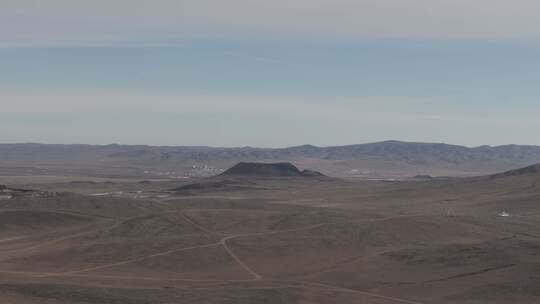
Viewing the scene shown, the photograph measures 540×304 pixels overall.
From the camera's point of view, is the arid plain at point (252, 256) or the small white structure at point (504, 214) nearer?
the arid plain at point (252, 256)

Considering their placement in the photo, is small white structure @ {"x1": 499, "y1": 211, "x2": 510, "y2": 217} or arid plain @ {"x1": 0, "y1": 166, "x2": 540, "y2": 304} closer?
arid plain @ {"x1": 0, "y1": 166, "x2": 540, "y2": 304}

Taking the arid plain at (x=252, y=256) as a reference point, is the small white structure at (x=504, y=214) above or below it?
above

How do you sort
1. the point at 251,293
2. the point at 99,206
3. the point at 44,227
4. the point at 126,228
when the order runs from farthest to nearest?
the point at 99,206 < the point at 44,227 < the point at 126,228 < the point at 251,293

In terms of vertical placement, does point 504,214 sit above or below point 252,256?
above

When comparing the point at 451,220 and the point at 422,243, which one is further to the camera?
the point at 451,220

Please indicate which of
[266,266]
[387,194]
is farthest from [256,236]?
[387,194]

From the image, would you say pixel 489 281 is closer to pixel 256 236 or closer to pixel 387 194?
pixel 256 236

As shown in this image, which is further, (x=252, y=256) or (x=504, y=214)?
(x=504, y=214)

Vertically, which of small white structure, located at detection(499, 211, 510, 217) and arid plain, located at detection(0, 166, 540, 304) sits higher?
small white structure, located at detection(499, 211, 510, 217)
